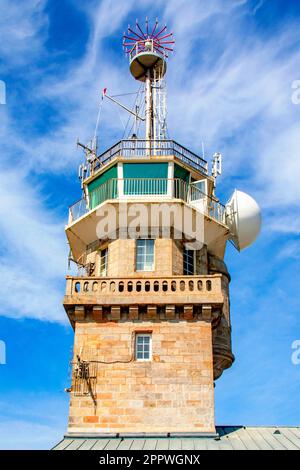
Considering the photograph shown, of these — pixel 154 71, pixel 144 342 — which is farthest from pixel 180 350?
pixel 154 71

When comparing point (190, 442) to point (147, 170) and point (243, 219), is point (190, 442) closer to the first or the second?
point (243, 219)

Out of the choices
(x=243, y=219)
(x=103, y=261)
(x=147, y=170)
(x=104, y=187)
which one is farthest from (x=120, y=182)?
(x=243, y=219)

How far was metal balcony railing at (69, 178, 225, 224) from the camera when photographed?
29.5 m

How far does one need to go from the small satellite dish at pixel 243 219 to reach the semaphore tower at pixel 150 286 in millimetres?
50

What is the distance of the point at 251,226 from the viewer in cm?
3047

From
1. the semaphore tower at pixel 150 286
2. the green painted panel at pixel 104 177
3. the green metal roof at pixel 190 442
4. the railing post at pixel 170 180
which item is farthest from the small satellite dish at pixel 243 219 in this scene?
the green metal roof at pixel 190 442

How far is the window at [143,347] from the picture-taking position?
25.4m

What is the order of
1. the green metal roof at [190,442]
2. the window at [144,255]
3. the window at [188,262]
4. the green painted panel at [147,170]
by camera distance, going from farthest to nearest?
the green painted panel at [147,170], the window at [188,262], the window at [144,255], the green metal roof at [190,442]

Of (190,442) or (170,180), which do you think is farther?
(170,180)

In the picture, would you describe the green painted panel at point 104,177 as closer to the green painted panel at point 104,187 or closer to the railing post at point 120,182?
the green painted panel at point 104,187

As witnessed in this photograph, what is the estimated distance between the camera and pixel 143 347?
2564 cm

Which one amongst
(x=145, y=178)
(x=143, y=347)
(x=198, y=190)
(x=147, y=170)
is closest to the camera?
(x=143, y=347)

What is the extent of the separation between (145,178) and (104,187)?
2111mm

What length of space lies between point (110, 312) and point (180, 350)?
322 centimetres
